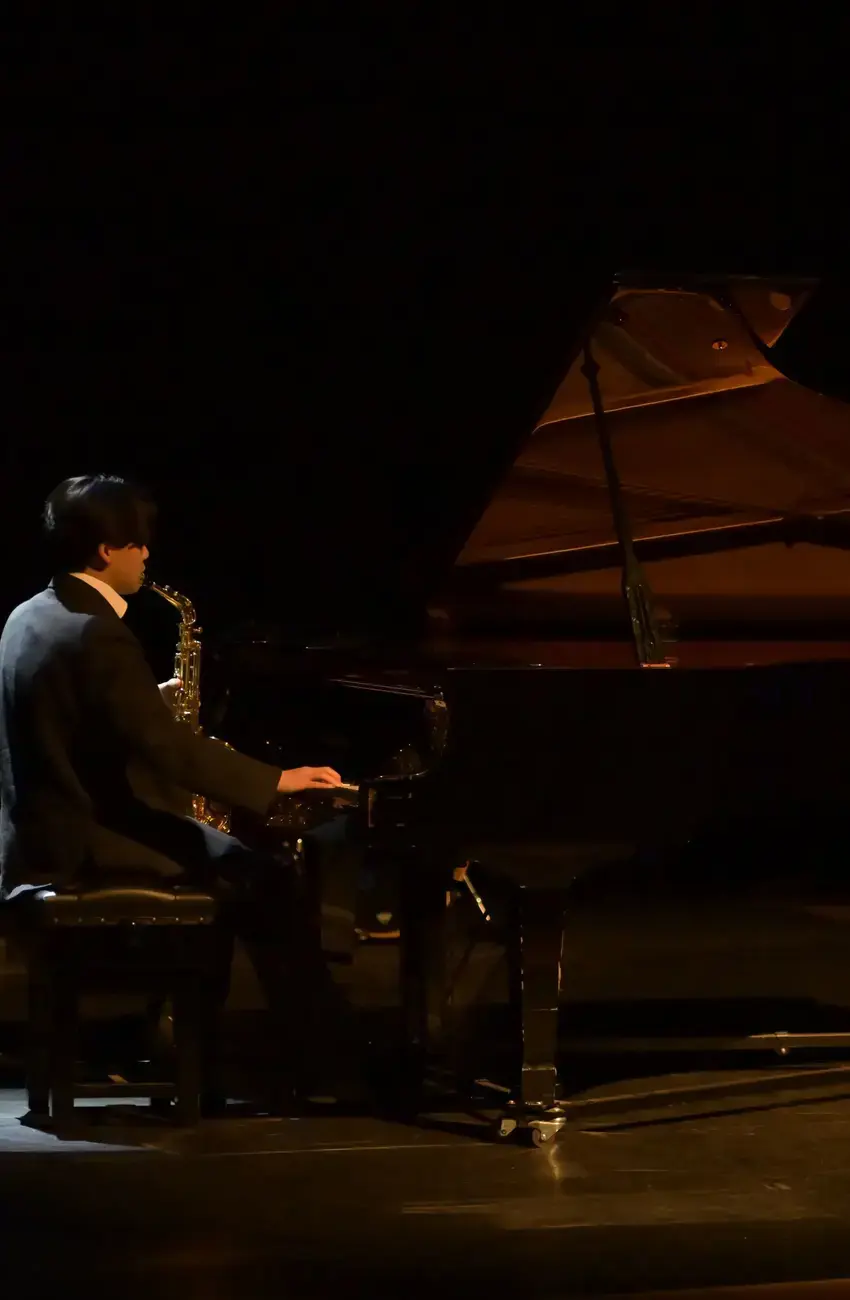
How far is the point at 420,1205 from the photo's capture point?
8.12ft

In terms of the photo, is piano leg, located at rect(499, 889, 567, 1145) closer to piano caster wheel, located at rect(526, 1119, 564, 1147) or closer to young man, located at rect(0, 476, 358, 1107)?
piano caster wheel, located at rect(526, 1119, 564, 1147)

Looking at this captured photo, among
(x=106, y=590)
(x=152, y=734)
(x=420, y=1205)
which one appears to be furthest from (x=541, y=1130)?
(x=106, y=590)

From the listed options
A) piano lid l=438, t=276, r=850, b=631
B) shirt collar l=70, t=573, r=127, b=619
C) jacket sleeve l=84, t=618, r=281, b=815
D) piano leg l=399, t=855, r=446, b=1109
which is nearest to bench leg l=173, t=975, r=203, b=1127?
jacket sleeve l=84, t=618, r=281, b=815

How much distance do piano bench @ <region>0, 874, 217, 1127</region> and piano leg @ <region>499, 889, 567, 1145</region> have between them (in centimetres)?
57

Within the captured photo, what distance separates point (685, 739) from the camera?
2.88m

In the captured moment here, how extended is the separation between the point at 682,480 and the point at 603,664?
0.53 metres

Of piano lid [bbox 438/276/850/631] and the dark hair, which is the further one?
piano lid [bbox 438/276/850/631]

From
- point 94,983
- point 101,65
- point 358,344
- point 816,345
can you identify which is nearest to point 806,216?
point 816,345

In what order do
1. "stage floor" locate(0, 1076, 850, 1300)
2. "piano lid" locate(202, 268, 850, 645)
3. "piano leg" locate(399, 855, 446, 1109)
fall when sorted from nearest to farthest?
"stage floor" locate(0, 1076, 850, 1300) < "piano leg" locate(399, 855, 446, 1109) < "piano lid" locate(202, 268, 850, 645)

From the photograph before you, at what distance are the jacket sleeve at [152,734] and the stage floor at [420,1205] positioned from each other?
64 centimetres

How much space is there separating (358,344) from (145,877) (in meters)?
2.47

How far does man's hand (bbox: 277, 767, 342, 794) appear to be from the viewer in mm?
2908

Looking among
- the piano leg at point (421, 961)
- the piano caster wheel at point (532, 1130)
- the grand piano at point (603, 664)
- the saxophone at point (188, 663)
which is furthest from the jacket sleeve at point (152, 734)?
the saxophone at point (188, 663)

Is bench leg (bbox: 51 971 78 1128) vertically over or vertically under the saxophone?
under
